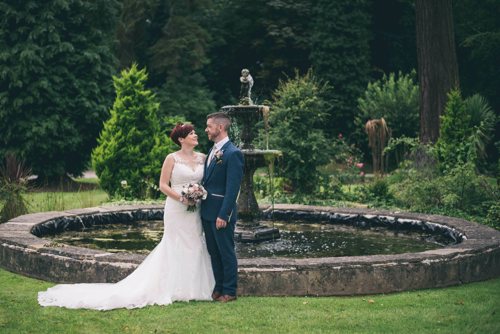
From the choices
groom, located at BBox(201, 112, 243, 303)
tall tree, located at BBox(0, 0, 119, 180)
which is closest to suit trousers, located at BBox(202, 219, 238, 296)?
groom, located at BBox(201, 112, 243, 303)

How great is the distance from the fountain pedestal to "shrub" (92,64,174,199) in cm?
646

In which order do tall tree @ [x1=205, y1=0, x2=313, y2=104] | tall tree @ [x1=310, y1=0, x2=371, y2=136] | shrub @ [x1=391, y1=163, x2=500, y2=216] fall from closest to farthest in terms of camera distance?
1. shrub @ [x1=391, y1=163, x2=500, y2=216]
2. tall tree @ [x1=310, y1=0, x2=371, y2=136]
3. tall tree @ [x1=205, y1=0, x2=313, y2=104]

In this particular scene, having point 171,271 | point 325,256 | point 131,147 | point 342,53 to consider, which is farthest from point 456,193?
point 342,53

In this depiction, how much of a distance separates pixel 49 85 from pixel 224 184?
16406mm

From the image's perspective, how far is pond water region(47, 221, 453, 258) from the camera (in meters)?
9.69

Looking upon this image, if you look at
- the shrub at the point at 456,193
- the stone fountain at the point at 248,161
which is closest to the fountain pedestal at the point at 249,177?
the stone fountain at the point at 248,161

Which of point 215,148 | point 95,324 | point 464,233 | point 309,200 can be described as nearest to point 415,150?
point 309,200

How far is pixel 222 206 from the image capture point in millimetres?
7172

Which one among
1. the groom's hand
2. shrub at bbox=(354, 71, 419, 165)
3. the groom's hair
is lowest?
the groom's hand

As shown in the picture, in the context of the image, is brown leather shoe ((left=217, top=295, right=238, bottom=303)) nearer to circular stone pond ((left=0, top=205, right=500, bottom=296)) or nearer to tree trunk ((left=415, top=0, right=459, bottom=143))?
circular stone pond ((left=0, top=205, right=500, bottom=296))

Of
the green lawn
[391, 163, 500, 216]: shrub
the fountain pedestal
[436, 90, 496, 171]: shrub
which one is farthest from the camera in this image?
[436, 90, 496, 171]: shrub

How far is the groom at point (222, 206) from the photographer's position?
7172mm

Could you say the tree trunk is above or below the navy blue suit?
above

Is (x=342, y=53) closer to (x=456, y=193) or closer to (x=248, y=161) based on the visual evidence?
(x=456, y=193)
